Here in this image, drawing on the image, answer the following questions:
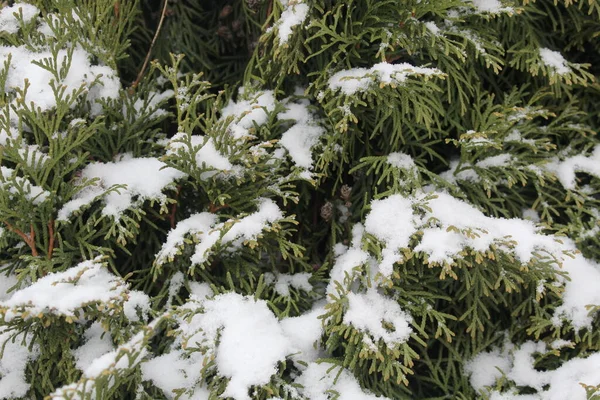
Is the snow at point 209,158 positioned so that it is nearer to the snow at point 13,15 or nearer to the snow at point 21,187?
the snow at point 21,187

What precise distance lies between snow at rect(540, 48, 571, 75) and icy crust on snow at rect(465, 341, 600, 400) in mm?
1050

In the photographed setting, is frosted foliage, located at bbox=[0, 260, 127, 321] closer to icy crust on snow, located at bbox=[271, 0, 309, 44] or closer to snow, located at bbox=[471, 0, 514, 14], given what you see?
icy crust on snow, located at bbox=[271, 0, 309, 44]

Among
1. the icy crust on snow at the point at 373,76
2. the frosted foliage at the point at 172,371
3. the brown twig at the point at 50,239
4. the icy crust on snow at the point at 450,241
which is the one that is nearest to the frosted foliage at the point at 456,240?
the icy crust on snow at the point at 450,241

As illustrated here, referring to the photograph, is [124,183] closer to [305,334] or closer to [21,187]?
[21,187]

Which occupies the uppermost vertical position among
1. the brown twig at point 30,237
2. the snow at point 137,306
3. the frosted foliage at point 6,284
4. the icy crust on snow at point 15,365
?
the brown twig at point 30,237

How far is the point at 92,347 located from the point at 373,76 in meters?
1.28

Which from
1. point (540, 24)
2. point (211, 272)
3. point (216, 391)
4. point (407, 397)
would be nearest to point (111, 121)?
point (211, 272)

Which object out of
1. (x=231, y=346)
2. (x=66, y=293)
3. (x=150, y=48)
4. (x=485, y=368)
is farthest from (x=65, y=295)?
(x=485, y=368)

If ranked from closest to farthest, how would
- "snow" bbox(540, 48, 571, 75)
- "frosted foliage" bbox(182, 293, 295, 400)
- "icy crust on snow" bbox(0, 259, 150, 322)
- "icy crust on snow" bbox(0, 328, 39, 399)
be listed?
"icy crust on snow" bbox(0, 259, 150, 322), "frosted foliage" bbox(182, 293, 295, 400), "icy crust on snow" bbox(0, 328, 39, 399), "snow" bbox(540, 48, 571, 75)

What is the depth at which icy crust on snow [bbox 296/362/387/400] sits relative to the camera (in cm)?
166

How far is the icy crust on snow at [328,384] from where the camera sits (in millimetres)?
1657

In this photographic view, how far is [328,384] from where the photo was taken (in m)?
1.69

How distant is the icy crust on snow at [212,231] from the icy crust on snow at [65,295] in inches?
8.4

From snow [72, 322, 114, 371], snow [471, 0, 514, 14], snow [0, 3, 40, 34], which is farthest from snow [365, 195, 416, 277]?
snow [0, 3, 40, 34]
